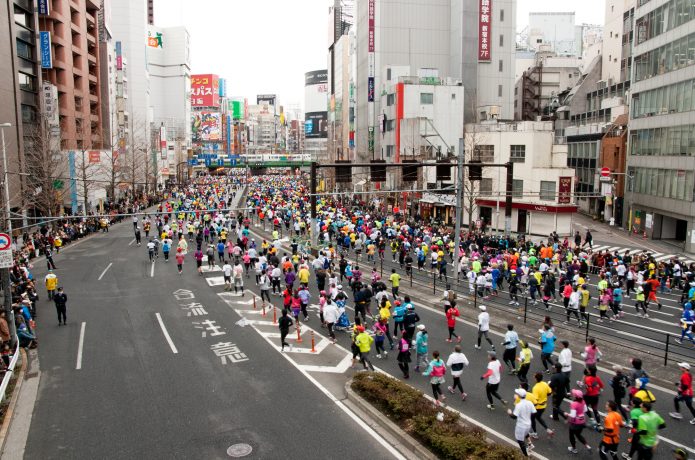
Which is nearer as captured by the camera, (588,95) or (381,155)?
(588,95)

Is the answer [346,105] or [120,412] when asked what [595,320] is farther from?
[346,105]

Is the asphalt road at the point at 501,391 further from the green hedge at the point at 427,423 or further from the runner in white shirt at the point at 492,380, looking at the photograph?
the green hedge at the point at 427,423

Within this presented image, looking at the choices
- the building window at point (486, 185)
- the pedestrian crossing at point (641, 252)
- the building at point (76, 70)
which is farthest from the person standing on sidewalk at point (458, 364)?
the building at point (76, 70)

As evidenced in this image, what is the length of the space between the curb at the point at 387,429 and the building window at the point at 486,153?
43046 mm

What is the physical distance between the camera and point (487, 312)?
19.8 meters

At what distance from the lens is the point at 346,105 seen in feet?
403

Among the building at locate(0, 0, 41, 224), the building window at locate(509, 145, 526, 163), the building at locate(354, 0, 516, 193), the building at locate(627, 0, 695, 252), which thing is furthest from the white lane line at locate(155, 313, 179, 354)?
the building at locate(354, 0, 516, 193)

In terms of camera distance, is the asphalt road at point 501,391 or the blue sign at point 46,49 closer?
the asphalt road at point 501,391

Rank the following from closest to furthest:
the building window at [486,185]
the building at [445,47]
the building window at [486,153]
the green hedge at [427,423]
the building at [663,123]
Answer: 1. the green hedge at [427,423]
2. the building at [663,123]
3. the building window at [486,153]
4. the building window at [486,185]
5. the building at [445,47]

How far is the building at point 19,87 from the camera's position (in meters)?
47.8

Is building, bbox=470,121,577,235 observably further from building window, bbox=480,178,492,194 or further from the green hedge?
the green hedge

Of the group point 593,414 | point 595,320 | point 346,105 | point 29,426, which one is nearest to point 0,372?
point 29,426

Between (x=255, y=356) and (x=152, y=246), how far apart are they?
2015 cm

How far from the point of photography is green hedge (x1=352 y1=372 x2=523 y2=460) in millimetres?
10047
